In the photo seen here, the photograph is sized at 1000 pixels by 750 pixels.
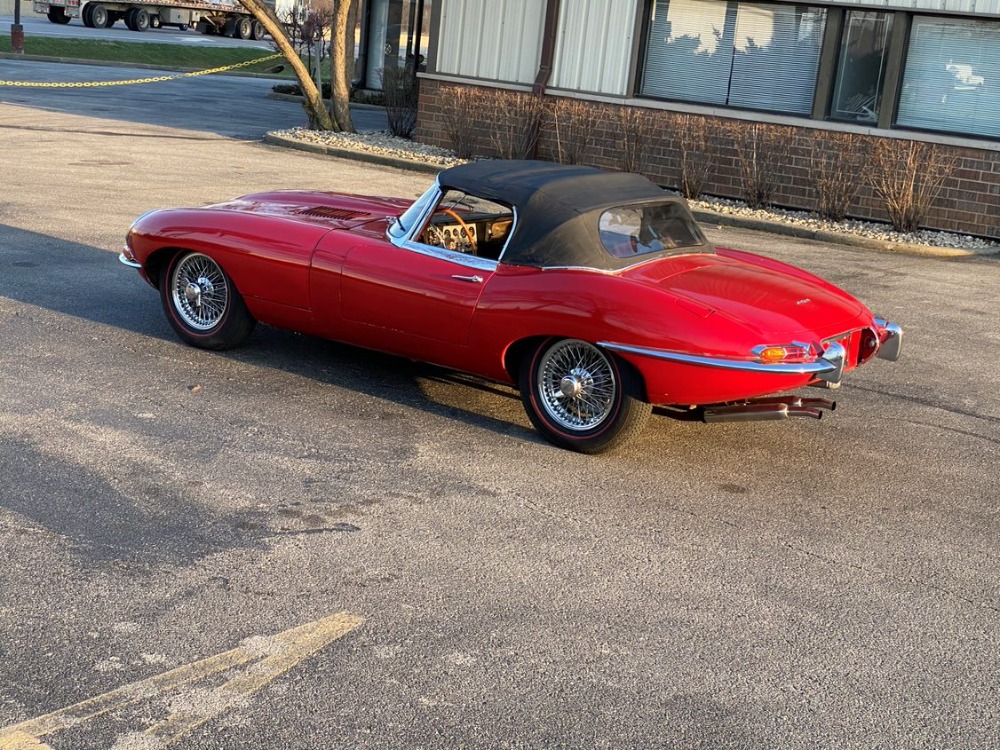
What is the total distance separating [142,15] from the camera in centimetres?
5181

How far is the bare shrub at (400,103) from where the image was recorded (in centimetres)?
2181

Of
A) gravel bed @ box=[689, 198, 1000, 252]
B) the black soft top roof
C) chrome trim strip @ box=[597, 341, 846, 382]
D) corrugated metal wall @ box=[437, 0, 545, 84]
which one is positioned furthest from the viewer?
corrugated metal wall @ box=[437, 0, 545, 84]

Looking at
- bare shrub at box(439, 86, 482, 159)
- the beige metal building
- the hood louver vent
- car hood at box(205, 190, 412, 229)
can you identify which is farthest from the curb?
the hood louver vent

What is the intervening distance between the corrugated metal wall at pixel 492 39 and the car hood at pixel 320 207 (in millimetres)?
10999

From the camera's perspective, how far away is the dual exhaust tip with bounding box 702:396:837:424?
6492 millimetres

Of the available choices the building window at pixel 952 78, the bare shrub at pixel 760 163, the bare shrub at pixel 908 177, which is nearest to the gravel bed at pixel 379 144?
the bare shrub at pixel 760 163

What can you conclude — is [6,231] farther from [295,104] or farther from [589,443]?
[295,104]

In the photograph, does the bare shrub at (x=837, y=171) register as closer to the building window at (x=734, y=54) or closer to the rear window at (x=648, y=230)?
the building window at (x=734, y=54)

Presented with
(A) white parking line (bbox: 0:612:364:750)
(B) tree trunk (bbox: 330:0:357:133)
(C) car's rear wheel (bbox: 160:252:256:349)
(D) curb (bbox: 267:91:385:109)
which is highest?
(B) tree trunk (bbox: 330:0:357:133)

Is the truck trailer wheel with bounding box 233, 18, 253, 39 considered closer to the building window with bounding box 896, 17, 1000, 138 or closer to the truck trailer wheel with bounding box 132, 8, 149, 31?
the truck trailer wheel with bounding box 132, 8, 149, 31

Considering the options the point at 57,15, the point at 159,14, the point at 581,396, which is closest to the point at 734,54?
the point at 581,396

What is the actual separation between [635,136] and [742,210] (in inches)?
85.5

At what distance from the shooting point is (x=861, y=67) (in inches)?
661

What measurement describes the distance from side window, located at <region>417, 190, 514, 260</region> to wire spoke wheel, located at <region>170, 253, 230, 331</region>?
1464mm
